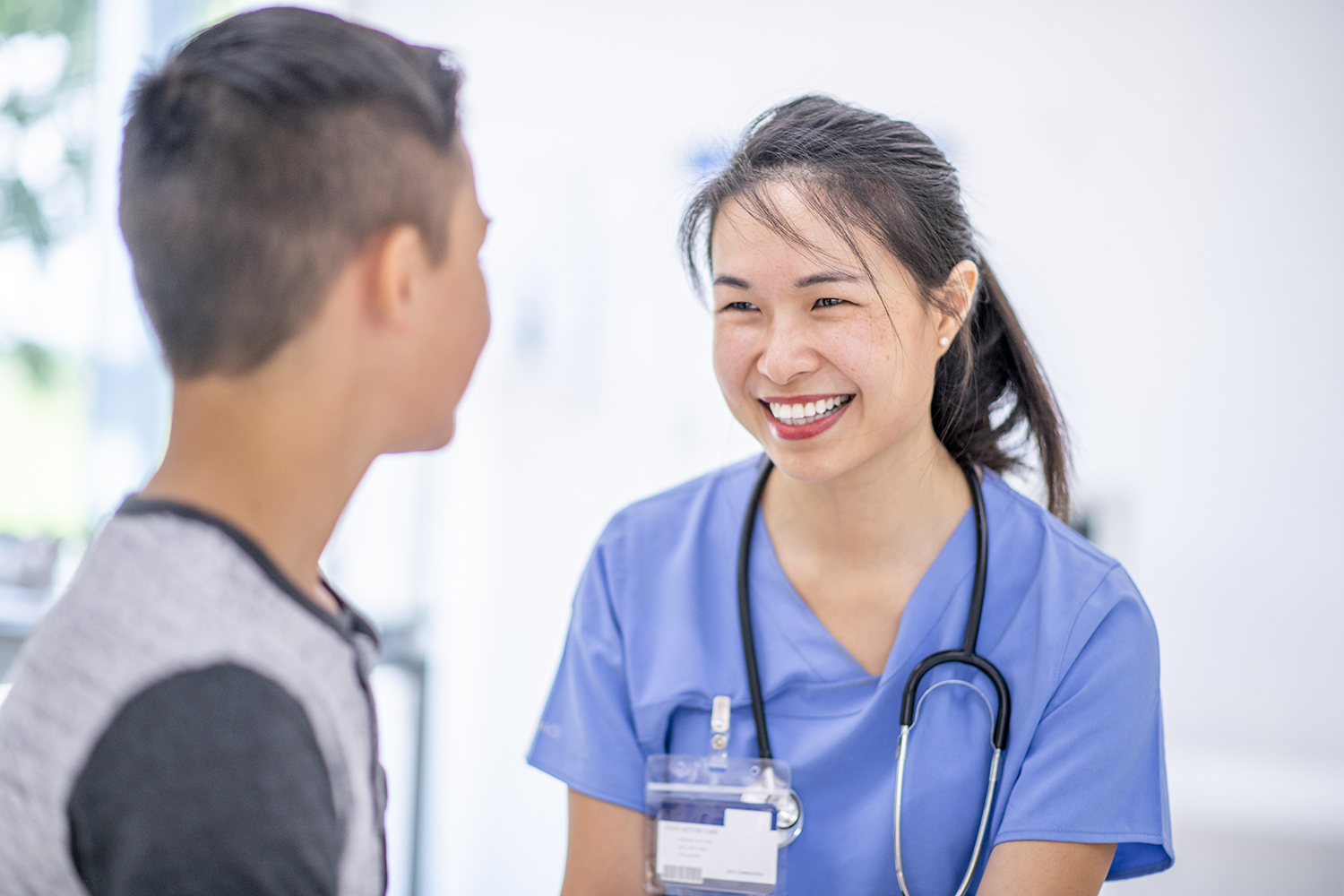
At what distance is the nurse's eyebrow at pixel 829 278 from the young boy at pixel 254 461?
435 mm

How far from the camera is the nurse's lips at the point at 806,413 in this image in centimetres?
116

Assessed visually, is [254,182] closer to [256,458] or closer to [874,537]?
[256,458]

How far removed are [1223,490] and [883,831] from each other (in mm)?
1549

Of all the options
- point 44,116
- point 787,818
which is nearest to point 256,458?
point 787,818

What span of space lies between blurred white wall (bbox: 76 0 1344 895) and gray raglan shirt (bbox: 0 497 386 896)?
1670 millimetres

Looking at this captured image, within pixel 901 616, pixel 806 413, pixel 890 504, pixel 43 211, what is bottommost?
pixel 901 616

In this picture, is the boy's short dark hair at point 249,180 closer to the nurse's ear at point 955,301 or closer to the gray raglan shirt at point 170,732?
the gray raglan shirt at point 170,732

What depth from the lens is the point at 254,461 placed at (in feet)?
2.16

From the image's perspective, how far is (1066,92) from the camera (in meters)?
2.35

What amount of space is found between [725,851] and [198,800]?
68 cm

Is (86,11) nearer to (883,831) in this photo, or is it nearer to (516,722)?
(516,722)

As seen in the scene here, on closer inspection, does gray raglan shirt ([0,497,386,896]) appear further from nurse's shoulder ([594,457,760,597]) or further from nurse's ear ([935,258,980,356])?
nurse's ear ([935,258,980,356])

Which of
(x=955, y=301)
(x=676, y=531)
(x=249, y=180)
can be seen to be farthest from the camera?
(x=676, y=531)

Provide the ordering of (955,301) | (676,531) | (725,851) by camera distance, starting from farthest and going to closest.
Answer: (676,531) → (955,301) → (725,851)
